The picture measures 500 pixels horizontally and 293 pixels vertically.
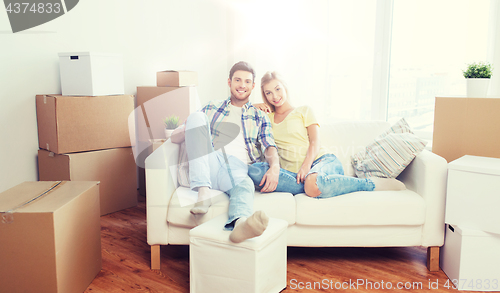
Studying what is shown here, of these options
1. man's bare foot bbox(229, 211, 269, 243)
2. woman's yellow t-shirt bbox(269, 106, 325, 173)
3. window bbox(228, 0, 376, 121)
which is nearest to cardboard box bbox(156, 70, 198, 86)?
window bbox(228, 0, 376, 121)

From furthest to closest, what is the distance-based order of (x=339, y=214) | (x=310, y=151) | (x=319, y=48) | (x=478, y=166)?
(x=319, y=48)
(x=310, y=151)
(x=339, y=214)
(x=478, y=166)

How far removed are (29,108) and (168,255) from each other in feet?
4.38

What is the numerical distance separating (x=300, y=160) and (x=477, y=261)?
91 centimetres

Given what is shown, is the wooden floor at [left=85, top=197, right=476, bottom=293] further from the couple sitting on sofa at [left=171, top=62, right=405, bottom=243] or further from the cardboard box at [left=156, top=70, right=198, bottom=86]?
the cardboard box at [left=156, top=70, right=198, bottom=86]

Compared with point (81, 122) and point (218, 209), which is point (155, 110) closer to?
point (81, 122)

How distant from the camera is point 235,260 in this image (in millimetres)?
1452

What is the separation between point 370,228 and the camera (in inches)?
70.9

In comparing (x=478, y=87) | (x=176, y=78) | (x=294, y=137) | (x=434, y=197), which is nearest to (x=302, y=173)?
(x=294, y=137)

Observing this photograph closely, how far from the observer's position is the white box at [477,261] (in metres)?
1.64

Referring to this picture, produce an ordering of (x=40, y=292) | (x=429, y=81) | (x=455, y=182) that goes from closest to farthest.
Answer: (x=40, y=292), (x=455, y=182), (x=429, y=81)

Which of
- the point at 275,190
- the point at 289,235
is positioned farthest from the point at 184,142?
the point at 289,235

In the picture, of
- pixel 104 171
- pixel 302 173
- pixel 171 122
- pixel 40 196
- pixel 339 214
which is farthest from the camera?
pixel 171 122

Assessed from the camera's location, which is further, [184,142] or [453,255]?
[184,142]

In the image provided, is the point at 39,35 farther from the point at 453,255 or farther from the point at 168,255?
the point at 453,255
